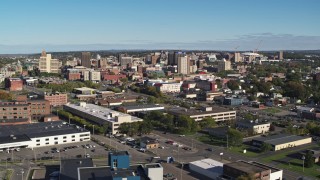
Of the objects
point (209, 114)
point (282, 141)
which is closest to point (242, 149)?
point (282, 141)

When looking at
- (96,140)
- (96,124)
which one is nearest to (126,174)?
(96,140)

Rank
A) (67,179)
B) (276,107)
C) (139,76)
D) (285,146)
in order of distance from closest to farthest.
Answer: (67,179) → (285,146) → (276,107) → (139,76)

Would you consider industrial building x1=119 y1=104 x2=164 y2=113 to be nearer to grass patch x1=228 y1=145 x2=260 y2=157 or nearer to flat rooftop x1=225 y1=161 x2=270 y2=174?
grass patch x1=228 y1=145 x2=260 y2=157

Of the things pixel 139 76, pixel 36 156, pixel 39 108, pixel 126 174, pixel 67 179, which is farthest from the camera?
pixel 139 76

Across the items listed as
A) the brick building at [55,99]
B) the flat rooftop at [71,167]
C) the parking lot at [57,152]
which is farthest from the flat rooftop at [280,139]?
the brick building at [55,99]

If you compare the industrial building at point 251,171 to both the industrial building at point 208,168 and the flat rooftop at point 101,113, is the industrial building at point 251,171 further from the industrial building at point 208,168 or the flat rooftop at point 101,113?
the flat rooftop at point 101,113

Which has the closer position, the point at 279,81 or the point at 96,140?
the point at 96,140

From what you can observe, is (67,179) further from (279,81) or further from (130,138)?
(279,81)

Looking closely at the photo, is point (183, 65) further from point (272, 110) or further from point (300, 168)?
point (300, 168)
